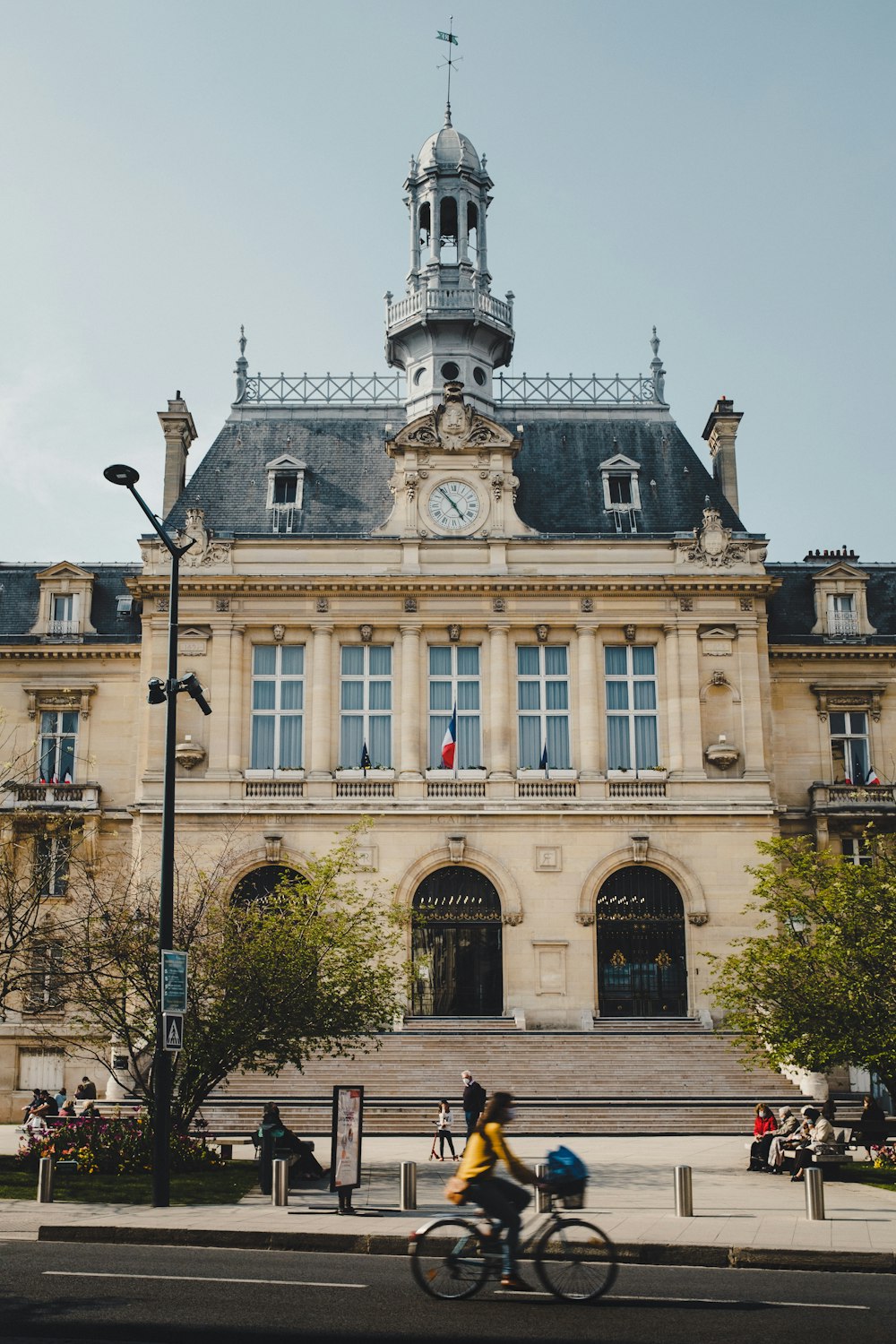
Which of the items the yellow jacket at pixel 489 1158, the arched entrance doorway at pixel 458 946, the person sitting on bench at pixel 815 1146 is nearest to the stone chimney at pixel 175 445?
the arched entrance doorway at pixel 458 946

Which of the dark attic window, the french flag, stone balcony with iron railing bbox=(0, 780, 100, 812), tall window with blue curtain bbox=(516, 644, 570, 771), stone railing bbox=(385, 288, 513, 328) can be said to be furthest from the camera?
stone railing bbox=(385, 288, 513, 328)

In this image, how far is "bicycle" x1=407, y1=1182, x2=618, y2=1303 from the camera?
584 inches

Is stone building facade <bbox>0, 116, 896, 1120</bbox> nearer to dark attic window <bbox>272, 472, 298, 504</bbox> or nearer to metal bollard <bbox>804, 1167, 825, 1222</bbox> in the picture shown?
dark attic window <bbox>272, 472, 298, 504</bbox>

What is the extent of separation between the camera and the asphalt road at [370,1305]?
13.2 meters

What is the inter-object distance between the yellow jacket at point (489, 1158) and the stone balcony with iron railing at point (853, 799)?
3290cm

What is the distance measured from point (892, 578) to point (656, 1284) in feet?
126

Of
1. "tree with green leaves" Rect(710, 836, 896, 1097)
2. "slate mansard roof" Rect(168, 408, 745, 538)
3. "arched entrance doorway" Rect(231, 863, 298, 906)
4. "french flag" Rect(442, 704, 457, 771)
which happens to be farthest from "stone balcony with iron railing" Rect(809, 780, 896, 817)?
"arched entrance doorway" Rect(231, 863, 298, 906)

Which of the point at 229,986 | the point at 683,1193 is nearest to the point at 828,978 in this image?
the point at 683,1193

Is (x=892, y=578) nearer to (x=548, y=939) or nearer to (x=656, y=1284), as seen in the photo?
(x=548, y=939)

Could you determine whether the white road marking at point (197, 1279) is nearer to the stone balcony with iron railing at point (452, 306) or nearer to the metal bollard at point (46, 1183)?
the metal bollard at point (46, 1183)

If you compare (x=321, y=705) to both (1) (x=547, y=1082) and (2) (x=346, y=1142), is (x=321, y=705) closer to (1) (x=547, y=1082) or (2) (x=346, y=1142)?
(1) (x=547, y=1082)

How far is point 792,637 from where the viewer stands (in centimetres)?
4866

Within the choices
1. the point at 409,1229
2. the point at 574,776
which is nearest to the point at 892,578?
the point at 574,776

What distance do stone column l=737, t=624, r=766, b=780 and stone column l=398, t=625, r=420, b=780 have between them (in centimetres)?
991
